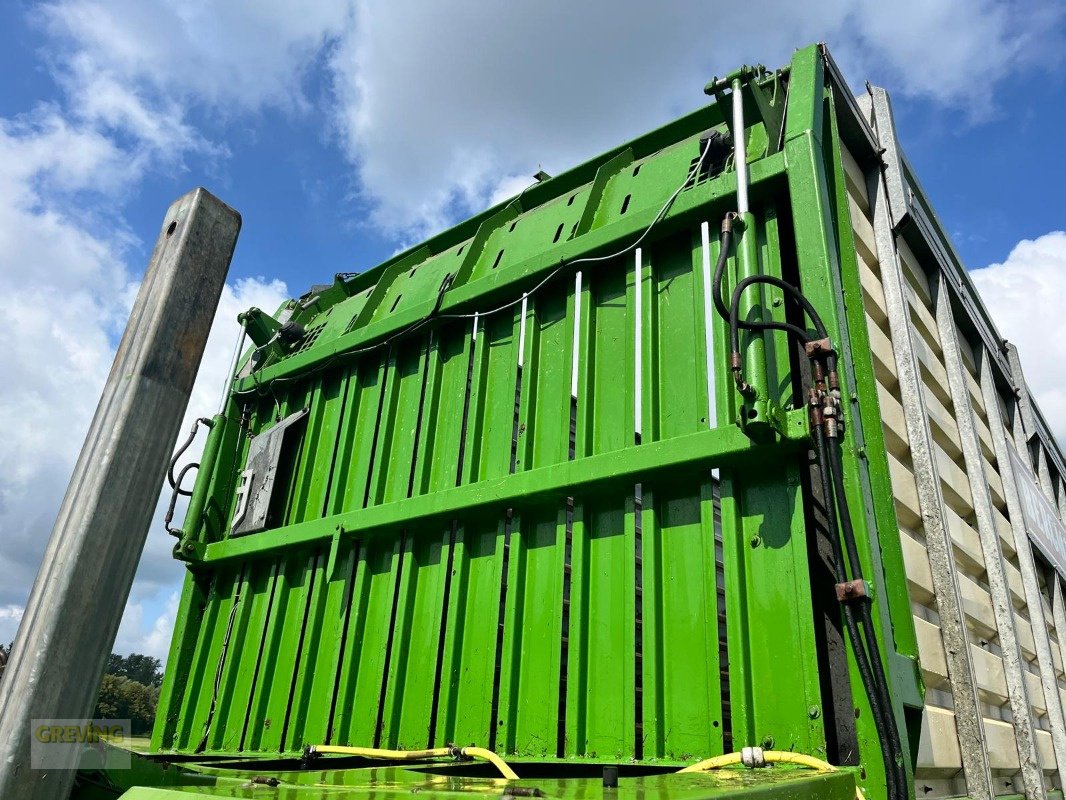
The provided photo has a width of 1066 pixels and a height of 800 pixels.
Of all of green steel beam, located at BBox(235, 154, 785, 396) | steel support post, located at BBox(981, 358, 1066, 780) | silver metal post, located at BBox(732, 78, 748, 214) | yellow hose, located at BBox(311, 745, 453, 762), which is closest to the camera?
yellow hose, located at BBox(311, 745, 453, 762)

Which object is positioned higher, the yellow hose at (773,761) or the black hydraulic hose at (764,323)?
the black hydraulic hose at (764,323)

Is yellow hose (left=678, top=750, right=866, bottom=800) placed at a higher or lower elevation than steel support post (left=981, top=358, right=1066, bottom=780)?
lower

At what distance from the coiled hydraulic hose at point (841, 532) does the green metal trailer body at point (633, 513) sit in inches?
1.8

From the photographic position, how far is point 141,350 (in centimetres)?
175

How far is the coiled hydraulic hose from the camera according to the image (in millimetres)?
1666

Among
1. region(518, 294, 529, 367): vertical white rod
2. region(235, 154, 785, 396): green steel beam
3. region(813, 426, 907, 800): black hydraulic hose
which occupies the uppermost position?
region(235, 154, 785, 396): green steel beam

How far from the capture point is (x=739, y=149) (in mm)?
2627

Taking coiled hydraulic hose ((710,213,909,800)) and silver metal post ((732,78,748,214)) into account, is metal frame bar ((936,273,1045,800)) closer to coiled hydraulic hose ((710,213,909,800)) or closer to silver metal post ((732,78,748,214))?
coiled hydraulic hose ((710,213,909,800))

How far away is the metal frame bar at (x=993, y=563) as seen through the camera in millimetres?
3232

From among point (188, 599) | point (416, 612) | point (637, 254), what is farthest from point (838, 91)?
point (188, 599)

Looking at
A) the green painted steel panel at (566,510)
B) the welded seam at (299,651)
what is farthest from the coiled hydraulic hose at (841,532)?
the welded seam at (299,651)

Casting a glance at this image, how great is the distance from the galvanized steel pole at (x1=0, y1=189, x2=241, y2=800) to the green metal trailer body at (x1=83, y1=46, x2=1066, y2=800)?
38 cm

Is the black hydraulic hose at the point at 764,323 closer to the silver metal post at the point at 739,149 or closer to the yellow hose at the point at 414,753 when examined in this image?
the silver metal post at the point at 739,149

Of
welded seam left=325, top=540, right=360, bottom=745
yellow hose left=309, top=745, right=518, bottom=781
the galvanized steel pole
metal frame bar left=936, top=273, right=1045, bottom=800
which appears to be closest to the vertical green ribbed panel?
welded seam left=325, top=540, right=360, bottom=745
